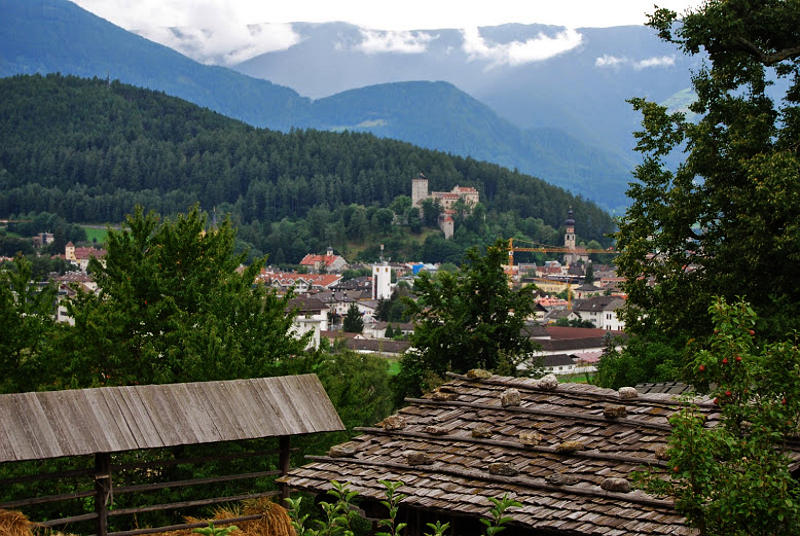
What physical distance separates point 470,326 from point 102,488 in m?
23.5

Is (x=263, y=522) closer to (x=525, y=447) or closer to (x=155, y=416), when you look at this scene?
(x=155, y=416)

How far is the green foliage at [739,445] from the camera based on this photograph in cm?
654

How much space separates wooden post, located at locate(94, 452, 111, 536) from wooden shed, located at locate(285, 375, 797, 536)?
1.70 meters

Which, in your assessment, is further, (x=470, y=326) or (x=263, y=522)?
(x=470, y=326)

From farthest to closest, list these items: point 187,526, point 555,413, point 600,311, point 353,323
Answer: point 600,311
point 353,323
point 555,413
point 187,526

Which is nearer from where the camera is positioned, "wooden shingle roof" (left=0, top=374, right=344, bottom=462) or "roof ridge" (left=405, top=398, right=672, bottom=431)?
"wooden shingle roof" (left=0, top=374, right=344, bottom=462)

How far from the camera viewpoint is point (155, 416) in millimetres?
10203

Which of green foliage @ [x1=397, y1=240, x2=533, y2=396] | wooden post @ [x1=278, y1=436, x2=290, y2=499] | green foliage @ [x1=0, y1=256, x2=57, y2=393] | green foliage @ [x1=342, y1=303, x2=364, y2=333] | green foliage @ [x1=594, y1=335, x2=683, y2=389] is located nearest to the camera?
wooden post @ [x1=278, y1=436, x2=290, y2=499]

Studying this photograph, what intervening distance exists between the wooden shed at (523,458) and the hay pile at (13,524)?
7.89ft

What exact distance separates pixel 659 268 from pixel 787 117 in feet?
11.8

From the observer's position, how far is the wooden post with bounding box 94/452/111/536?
10180 millimetres

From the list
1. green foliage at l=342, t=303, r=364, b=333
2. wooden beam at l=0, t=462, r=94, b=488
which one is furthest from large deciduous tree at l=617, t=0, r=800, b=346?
green foliage at l=342, t=303, r=364, b=333

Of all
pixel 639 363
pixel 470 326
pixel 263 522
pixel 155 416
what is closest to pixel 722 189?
pixel 639 363

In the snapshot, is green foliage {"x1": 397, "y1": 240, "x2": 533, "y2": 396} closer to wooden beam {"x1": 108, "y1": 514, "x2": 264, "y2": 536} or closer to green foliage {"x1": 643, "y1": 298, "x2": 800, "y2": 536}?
wooden beam {"x1": 108, "y1": 514, "x2": 264, "y2": 536}
